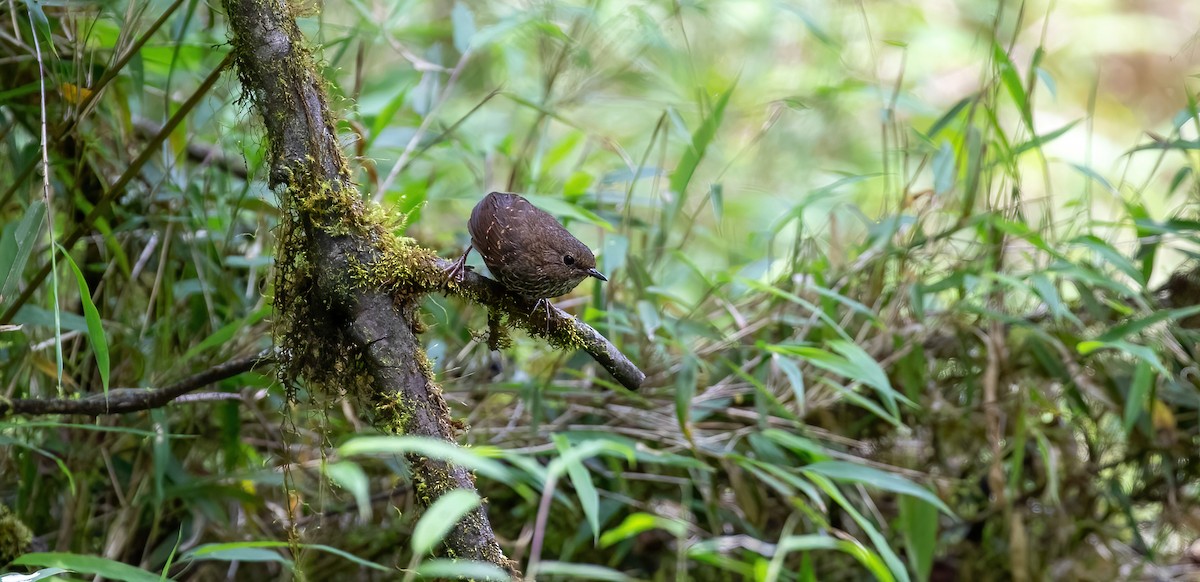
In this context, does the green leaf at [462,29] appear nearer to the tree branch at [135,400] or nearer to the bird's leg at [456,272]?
the bird's leg at [456,272]

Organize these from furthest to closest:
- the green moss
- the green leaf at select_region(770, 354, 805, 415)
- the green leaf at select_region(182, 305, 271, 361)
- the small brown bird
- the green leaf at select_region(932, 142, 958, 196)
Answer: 1. the green leaf at select_region(932, 142, 958, 196)
2. the green leaf at select_region(770, 354, 805, 415)
3. the green leaf at select_region(182, 305, 271, 361)
4. the green moss
5. the small brown bird

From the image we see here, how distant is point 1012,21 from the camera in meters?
5.88

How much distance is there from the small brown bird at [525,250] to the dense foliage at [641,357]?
0.18 meters

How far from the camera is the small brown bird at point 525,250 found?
1.68 metres

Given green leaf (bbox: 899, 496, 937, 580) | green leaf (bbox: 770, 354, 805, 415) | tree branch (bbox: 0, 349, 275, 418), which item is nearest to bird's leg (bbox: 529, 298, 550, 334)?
tree branch (bbox: 0, 349, 275, 418)

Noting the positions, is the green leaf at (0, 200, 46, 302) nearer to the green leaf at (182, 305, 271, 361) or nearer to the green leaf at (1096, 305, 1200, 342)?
the green leaf at (182, 305, 271, 361)

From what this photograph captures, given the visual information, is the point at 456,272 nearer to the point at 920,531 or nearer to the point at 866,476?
the point at 866,476

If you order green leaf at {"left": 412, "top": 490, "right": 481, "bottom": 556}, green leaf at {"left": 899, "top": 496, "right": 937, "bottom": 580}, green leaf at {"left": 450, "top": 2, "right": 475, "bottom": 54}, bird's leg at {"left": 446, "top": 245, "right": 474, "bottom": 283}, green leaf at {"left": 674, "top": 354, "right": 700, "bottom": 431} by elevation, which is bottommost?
green leaf at {"left": 899, "top": 496, "right": 937, "bottom": 580}

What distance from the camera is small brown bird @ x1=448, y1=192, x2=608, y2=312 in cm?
168

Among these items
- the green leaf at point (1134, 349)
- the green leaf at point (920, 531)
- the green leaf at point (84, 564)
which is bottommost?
the green leaf at point (84, 564)

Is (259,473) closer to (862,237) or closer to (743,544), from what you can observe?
(743,544)

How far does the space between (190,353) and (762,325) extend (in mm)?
1466

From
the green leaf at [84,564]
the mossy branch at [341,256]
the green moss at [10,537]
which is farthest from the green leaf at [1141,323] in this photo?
the green moss at [10,537]

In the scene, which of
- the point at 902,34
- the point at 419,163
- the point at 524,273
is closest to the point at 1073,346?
Answer: the point at 524,273
